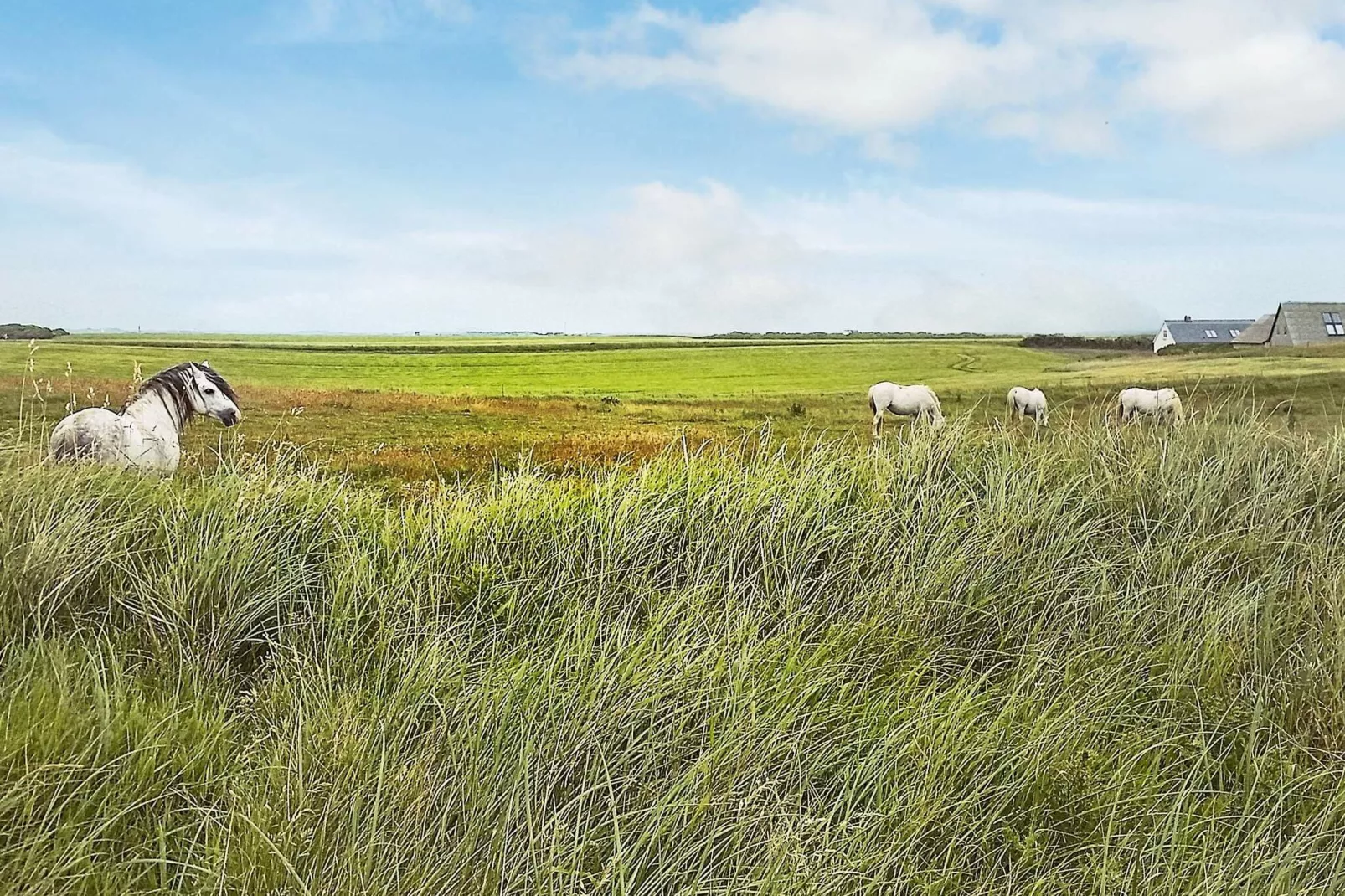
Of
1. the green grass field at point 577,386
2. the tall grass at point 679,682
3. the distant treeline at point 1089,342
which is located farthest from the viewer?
the distant treeline at point 1089,342

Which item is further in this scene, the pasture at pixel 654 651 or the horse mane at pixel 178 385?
the horse mane at pixel 178 385

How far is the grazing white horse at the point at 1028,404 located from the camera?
16.3 feet

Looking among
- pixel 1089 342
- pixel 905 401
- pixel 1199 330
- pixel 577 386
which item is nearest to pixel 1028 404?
pixel 905 401

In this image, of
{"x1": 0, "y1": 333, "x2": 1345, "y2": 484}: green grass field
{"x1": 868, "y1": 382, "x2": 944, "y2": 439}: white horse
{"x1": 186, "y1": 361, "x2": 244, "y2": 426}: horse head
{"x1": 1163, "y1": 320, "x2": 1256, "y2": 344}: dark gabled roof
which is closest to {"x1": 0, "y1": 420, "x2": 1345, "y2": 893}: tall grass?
{"x1": 0, "y1": 333, "x2": 1345, "y2": 484}: green grass field

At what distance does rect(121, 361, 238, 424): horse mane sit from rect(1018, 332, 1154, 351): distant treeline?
6.34 meters

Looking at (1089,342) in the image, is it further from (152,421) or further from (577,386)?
(152,421)

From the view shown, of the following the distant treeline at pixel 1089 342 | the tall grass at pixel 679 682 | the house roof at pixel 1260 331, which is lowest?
the tall grass at pixel 679 682

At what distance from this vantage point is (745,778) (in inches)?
81.9

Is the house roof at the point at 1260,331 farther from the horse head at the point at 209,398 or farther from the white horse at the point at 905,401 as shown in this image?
the horse head at the point at 209,398

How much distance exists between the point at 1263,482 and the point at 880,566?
8.54ft

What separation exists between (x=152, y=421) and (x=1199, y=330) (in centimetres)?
840

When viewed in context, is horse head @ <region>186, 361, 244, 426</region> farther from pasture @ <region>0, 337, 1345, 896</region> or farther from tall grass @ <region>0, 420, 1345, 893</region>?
tall grass @ <region>0, 420, 1345, 893</region>

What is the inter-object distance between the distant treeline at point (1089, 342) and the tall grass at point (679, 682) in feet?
9.98

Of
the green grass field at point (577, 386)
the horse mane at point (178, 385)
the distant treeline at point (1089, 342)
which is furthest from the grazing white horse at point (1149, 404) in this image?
the horse mane at point (178, 385)
